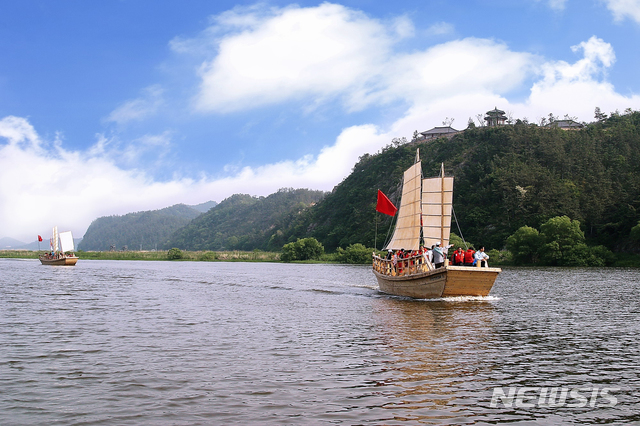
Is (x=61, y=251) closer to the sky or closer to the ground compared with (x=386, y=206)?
closer to the ground

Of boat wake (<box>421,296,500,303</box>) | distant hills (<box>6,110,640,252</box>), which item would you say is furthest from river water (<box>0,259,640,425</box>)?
distant hills (<box>6,110,640,252</box>)

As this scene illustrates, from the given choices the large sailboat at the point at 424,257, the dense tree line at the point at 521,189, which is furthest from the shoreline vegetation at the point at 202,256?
the large sailboat at the point at 424,257

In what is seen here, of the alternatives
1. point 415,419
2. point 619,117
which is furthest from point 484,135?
point 415,419

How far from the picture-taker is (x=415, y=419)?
988 centimetres

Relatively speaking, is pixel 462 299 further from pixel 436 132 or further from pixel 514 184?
pixel 436 132

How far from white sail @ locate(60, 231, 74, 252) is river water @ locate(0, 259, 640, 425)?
74947 mm

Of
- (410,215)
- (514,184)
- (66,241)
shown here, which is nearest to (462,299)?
(410,215)

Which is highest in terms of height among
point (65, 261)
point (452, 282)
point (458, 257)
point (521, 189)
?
point (521, 189)

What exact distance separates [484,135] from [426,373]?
6181 inches

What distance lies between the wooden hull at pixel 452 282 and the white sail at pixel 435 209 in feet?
14.2

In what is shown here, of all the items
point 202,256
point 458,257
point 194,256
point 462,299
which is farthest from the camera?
point 194,256

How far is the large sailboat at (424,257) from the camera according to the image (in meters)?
30.9

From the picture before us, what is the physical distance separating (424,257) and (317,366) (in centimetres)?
1958

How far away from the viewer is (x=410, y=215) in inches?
1490
